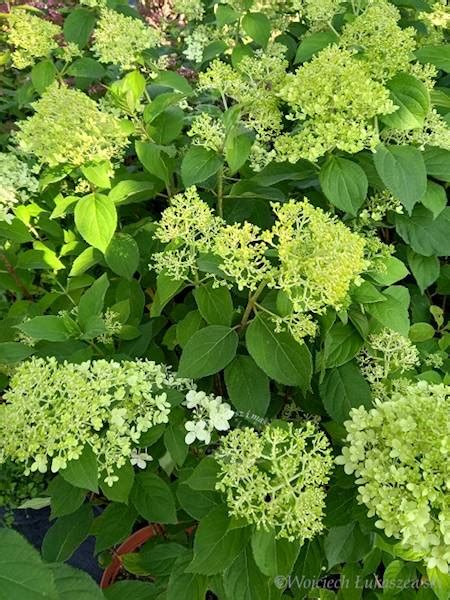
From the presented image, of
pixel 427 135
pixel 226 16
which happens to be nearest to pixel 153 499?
pixel 427 135

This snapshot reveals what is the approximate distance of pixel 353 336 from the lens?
0.95 meters

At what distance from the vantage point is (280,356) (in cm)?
86

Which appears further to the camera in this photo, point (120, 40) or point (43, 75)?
point (43, 75)

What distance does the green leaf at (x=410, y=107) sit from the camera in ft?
3.05

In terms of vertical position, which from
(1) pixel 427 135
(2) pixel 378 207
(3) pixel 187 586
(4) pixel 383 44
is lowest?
(3) pixel 187 586

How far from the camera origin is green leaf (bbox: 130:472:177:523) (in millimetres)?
872

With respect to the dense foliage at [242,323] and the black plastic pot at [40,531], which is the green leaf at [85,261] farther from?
the black plastic pot at [40,531]

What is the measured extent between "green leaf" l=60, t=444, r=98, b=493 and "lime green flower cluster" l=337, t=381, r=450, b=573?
12.2 inches

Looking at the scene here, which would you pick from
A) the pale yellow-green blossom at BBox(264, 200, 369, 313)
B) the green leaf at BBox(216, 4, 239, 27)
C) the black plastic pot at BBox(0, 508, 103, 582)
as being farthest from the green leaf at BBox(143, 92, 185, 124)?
the black plastic pot at BBox(0, 508, 103, 582)

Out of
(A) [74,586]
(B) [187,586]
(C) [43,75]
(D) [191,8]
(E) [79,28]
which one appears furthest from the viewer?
(D) [191,8]

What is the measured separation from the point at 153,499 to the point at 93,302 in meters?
0.32

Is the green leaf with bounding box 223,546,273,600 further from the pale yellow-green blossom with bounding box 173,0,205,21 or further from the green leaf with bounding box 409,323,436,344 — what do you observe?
the pale yellow-green blossom with bounding box 173,0,205,21

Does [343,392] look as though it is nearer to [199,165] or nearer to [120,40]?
[199,165]

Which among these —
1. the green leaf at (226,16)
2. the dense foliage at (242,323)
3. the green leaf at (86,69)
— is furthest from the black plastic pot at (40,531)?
the green leaf at (226,16)
